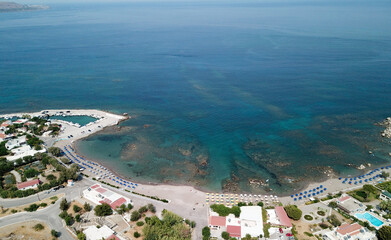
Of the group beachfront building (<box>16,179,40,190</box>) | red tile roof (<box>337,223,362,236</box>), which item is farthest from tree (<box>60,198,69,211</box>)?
red tile roof (<box>337,223,362,236</box>)

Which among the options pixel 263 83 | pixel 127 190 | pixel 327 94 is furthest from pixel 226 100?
pixel 127 190

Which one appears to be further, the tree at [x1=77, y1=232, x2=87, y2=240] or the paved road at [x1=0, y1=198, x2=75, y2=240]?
the paved road at [x1=0, y1=198, x2=75, y2=240]

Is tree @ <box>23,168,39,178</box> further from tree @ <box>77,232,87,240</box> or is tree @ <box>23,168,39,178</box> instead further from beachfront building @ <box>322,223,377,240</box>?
beachfront building @ <box>322,223,377,240</box>

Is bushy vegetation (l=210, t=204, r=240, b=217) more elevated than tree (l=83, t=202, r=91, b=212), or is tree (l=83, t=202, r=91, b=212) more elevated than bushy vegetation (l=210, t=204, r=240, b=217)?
bushy vegetation (l=210, t=204, r=240, b=217)

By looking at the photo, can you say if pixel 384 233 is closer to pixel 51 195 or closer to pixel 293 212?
pixel 293 212

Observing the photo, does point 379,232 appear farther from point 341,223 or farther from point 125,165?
point 125,165

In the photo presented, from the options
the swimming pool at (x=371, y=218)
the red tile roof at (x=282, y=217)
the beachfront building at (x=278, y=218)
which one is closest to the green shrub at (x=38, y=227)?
the beachfront building at (x=278, y=218)

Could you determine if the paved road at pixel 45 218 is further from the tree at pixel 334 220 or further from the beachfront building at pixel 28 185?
the tree at pixel 334 220
